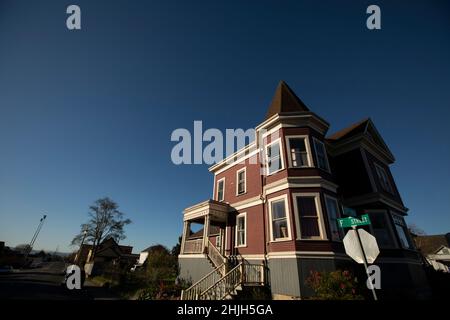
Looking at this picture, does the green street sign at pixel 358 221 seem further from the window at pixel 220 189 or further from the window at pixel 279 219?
the window at pixel 220 189

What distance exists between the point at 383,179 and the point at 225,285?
14566 millimetres

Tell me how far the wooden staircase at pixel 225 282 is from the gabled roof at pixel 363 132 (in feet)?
40.2

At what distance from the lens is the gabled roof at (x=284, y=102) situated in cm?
1506

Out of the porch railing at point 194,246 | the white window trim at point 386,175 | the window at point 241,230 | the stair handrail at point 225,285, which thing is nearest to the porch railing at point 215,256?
the porch railing at point 194,246

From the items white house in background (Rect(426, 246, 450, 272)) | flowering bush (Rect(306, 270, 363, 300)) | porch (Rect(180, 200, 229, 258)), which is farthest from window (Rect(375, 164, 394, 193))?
white house in background (Rect(426, 246, 450, 272))

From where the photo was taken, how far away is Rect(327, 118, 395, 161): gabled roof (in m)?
16.8

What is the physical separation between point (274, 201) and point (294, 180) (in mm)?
1786

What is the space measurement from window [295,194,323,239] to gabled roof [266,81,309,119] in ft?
20.2

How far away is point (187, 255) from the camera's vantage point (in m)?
15.8
